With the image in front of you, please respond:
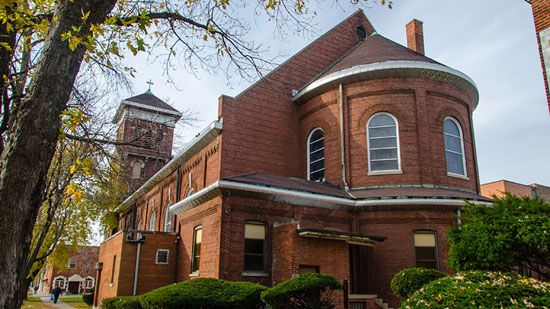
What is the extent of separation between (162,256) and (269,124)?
812cm

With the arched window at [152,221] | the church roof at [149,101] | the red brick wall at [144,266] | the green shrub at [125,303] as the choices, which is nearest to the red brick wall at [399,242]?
the green shrub at [125,303]

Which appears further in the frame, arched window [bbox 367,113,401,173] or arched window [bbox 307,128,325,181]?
arched window [bbox 307,128,325,181]

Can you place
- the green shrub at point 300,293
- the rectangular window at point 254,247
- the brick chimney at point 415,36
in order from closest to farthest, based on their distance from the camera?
the green shrub at point 300,293
the rectangular window at point 254,247
the brick chimney at point 415,36

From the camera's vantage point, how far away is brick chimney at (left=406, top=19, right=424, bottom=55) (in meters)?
26.5

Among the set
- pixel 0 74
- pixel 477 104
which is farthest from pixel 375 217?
pixel 0 74

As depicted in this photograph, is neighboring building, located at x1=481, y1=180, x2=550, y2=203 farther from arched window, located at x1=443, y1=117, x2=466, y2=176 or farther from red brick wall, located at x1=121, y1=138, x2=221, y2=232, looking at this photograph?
red brick wall, located at x1=121, y1=138, x2=221, y2=232

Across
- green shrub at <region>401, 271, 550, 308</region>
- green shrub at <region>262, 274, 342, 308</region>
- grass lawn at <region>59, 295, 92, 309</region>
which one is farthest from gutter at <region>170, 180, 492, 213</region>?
grass lawn at <region>59, 295, 92, 309</region>

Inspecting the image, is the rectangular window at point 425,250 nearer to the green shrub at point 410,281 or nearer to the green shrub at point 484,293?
the green shrub at point 410,281

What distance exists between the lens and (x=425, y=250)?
715 inches

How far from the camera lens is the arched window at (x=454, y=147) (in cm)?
2097

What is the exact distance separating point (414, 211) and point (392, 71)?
666 cm

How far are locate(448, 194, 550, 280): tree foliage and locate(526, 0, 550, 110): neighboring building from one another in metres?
3.26

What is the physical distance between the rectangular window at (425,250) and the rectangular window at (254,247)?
6.14 meters

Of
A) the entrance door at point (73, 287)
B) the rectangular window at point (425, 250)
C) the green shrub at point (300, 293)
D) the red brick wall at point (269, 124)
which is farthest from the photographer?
the entrance door at point (73, 287)
